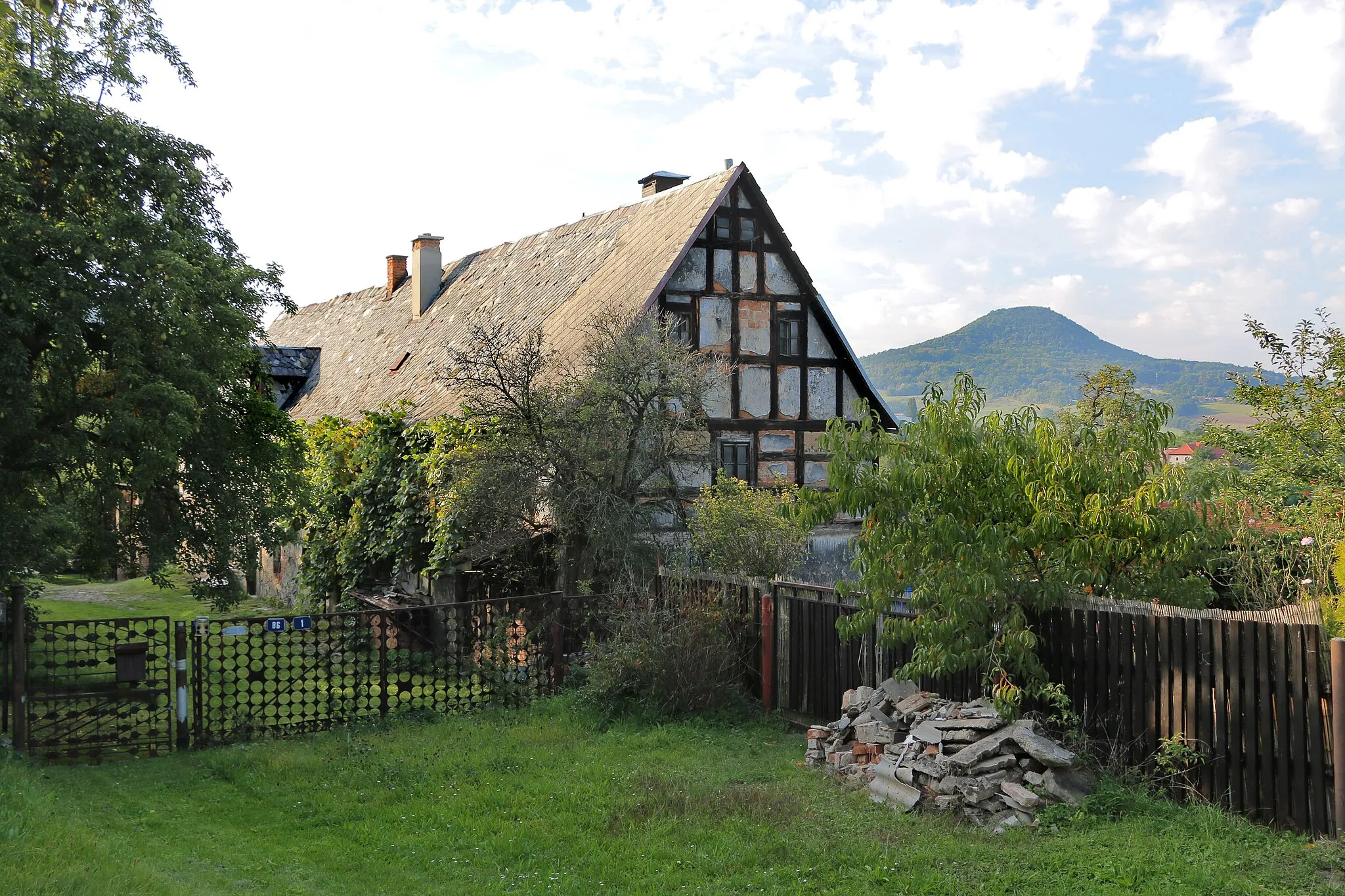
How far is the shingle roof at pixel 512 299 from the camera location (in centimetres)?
1922

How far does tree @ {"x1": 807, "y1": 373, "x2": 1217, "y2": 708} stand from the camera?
9430 millimetres

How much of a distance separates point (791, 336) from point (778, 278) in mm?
1059

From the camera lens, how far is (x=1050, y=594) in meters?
9.55

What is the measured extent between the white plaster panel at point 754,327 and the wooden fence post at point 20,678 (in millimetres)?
11673

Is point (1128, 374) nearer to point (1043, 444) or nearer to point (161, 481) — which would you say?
point (1043, 444)

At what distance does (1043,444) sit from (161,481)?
935 centimetres

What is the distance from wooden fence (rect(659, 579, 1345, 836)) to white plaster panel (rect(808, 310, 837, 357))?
9.94m

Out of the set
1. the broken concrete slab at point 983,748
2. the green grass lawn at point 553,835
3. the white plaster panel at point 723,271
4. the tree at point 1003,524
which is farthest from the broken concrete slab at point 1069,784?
the white plaster panel at point 723,271

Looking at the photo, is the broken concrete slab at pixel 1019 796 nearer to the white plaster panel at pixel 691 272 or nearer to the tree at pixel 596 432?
the tree at pixel 596 432

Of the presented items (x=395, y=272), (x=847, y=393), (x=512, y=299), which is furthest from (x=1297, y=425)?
(x=395, y=272)

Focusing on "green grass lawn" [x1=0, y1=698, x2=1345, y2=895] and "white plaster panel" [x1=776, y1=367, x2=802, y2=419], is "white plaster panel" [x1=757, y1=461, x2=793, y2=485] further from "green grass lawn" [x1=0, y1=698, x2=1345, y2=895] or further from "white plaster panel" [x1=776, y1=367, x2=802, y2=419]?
"green grass lawn" [x1=0, y1=698, x2=1345, y2=895]

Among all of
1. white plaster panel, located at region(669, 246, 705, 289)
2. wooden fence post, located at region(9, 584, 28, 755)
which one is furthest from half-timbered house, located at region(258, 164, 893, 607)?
wooden fence post, located at region(9, 584, 28, 755)

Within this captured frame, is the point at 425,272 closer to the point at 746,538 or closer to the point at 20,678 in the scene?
the point at 746,538

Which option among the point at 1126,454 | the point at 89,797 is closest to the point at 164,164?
the point at 89,797
